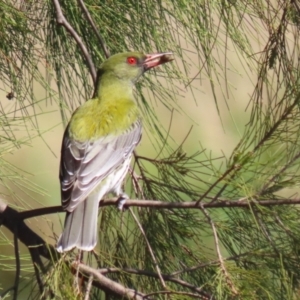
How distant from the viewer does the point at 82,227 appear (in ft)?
7.60

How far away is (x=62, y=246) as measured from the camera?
6.89 feet

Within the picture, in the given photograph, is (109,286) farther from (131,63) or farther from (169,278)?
(131,63)

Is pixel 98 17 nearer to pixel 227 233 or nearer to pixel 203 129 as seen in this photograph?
pixel 227 233

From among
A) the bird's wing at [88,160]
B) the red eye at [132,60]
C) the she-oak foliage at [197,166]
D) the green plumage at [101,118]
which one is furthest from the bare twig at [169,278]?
the red eye at [132,60]

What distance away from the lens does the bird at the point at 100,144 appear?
2.39 metres

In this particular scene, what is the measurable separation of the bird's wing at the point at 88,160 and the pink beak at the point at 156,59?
0.91ft

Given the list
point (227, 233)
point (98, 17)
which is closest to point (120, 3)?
point (98, 17)

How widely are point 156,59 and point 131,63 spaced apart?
23 centimetres

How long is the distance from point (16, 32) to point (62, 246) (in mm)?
683

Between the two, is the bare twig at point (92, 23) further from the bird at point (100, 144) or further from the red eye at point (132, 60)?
the red eye at point (132, 60)

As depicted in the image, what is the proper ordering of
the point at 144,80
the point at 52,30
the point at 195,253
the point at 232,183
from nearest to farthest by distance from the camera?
the point at 232,183, the point at 195,253, the point at 52,30, the point at 144,80

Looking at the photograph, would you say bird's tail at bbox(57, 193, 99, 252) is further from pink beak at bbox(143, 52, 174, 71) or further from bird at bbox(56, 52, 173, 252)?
pink beak at bbox(143, 52, 174, 71)

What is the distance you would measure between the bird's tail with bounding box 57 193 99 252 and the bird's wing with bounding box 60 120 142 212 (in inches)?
1.0

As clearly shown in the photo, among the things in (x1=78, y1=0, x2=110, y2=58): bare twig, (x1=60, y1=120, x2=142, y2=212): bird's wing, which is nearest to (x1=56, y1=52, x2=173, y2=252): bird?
(x1=60, y1=120, x2=142, y2=212): bird's wing
